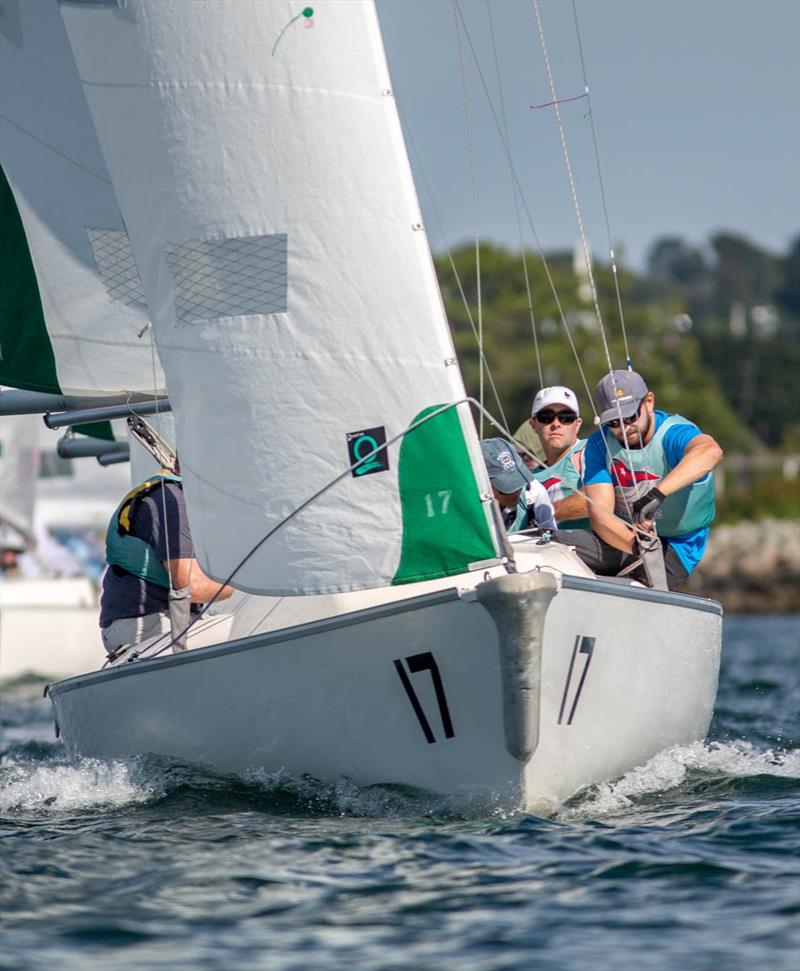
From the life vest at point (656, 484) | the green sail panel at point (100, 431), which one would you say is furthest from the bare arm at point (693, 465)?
the green sail panel at point (100, 431)

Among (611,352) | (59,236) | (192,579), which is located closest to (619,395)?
(192,579)

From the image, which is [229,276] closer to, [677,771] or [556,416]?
[556,416]

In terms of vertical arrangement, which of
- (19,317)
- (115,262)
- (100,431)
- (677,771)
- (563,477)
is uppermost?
(115,262)

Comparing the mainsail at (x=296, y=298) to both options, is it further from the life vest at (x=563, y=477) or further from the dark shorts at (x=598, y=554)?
the life vest at (x=563, y=477)

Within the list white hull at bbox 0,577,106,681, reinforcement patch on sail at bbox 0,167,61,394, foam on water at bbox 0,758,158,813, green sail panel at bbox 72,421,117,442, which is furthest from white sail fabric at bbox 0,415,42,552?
foam on water at bbox 0,758,158,813

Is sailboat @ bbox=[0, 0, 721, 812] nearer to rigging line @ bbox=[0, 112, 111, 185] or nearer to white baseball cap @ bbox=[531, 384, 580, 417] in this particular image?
white baseball cap @ bbox=[531, 384, 580, 417]

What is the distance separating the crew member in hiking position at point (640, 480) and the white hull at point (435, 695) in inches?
16.0

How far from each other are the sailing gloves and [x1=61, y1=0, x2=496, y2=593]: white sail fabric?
1117 millimetres

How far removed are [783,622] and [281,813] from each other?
20.5m

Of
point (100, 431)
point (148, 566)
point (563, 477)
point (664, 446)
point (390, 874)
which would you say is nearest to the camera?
→ point (390, 874)

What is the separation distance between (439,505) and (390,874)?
1361 millimetres

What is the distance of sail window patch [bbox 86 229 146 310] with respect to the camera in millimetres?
7852

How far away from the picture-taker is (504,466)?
6.95 meters

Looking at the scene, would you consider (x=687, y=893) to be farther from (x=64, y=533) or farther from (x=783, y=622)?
(x=783, y=622)
